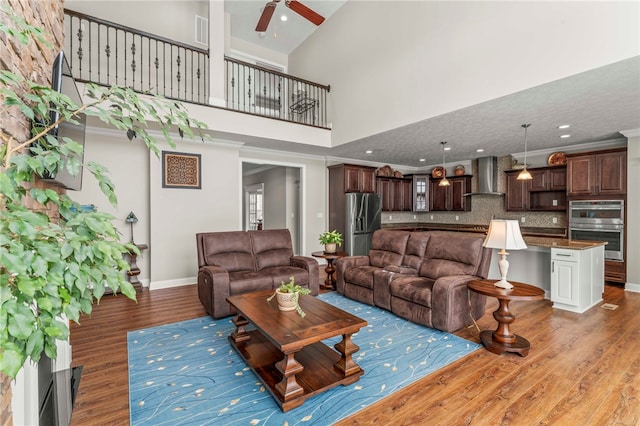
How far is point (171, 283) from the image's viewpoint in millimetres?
5188

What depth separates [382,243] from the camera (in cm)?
460

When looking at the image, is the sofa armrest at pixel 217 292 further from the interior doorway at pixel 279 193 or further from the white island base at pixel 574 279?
the white island base at pixel 574 279

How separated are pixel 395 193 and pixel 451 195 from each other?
148 cm

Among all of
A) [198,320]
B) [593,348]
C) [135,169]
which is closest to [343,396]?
[198,320]

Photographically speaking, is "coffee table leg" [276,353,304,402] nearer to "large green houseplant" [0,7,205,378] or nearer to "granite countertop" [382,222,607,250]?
"large green houseplant" [0,7,205,378]

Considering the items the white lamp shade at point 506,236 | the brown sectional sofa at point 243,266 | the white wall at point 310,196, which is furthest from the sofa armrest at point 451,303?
the white wall at point 310,196

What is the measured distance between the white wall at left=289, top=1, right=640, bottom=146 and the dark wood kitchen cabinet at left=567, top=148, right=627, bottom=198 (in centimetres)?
344

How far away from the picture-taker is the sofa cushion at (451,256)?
3.49 metres

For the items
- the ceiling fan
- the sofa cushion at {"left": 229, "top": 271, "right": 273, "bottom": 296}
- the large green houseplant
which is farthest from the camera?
the ceiling fan

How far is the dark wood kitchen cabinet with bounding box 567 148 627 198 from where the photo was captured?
5.06 m

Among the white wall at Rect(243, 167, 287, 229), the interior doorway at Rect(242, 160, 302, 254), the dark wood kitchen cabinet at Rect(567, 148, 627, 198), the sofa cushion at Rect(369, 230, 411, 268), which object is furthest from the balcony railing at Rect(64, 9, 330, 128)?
the dark wood kitchen cabinet at Rect(567, 148, 627, 198)

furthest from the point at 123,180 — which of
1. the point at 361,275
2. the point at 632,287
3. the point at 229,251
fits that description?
the point at 632,287

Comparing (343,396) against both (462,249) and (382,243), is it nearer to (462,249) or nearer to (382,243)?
(462,249)

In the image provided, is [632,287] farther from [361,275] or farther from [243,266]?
[243,266]
